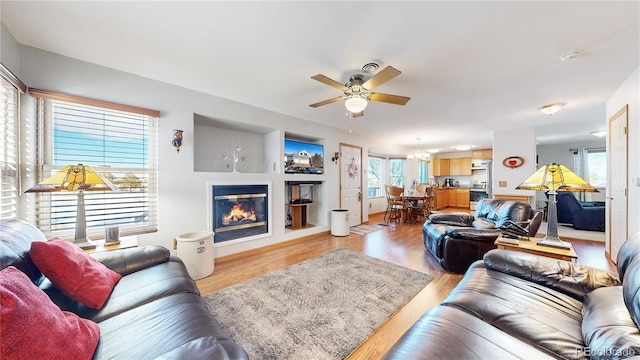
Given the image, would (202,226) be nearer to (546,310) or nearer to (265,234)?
(265,234)

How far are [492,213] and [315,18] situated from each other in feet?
11.9

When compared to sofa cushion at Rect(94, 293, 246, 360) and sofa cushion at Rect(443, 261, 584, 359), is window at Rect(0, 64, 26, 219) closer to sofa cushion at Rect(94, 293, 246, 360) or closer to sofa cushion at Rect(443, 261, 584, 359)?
sofa cushion at Rect(94, 293, 246, 360)

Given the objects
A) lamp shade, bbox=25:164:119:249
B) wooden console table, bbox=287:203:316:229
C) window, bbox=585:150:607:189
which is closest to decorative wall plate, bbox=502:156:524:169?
window, bbox=585:150:607:189

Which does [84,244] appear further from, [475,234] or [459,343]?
[475,234]

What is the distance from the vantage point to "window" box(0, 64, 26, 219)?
176cm

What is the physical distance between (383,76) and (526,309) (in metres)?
1.92

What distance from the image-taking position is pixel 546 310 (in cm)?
118

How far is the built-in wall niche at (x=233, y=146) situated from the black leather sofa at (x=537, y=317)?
129 inches

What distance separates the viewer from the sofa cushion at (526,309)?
0.98 metres

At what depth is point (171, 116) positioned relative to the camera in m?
2.78

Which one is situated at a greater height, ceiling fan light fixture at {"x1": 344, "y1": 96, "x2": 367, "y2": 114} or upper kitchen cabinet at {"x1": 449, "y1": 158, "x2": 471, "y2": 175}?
ceiling fan light fixture at {"x1": 344, "y1": 96, "x2": 367, "y2": 114}

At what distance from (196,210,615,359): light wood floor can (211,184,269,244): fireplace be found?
0.33 meters

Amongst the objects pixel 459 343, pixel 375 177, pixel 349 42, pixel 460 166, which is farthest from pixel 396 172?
pixel 459 343

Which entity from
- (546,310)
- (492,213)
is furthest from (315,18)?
(492,213)
